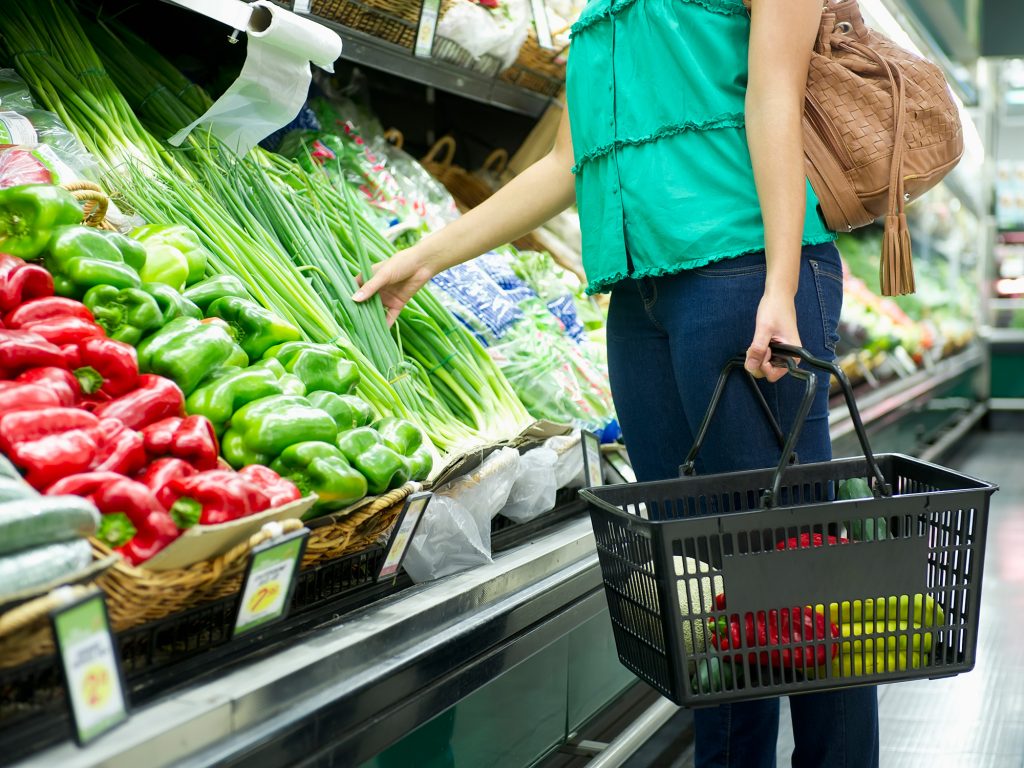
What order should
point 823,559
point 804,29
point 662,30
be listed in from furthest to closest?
1. point 662,30
2. point 804,29
3. point 823,559

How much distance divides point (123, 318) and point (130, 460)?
299 mm

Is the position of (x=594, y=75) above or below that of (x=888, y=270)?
above

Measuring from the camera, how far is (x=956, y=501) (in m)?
1.43

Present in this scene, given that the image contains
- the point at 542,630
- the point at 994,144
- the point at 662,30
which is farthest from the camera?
the point at 994,144

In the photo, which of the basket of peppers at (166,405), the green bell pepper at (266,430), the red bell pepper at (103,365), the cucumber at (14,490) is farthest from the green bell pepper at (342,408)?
the cucumber at (14,490)

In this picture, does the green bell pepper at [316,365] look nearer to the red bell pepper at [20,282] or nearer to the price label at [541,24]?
the red bell pepper at [20,282]

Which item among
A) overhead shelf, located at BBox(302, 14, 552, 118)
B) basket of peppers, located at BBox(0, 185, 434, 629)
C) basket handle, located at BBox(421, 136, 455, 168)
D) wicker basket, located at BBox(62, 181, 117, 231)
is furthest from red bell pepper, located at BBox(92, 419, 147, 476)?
basket handle, located at BBox(421, 136, 455, 168)

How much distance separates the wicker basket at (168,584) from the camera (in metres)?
1.16

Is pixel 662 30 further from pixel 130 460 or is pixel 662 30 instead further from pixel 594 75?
pixel 130 460

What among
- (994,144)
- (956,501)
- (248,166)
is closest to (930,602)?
(956,501)

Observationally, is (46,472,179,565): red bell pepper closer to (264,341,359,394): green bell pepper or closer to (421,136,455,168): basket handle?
(264,341,359,394): green bell pepper

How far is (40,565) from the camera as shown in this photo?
103cm

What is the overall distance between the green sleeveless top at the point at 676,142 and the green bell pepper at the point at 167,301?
67 centimetres

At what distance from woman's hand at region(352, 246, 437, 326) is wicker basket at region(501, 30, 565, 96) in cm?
123
